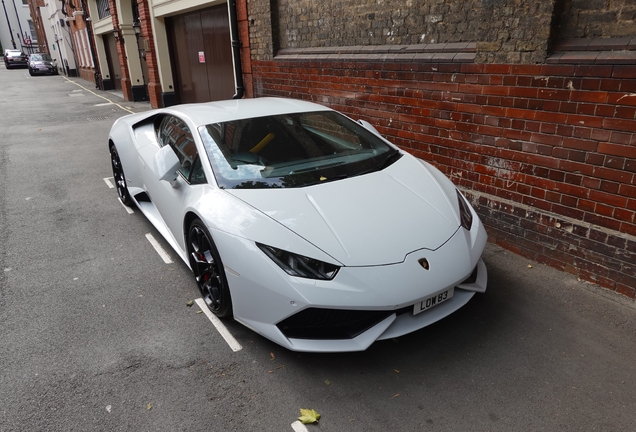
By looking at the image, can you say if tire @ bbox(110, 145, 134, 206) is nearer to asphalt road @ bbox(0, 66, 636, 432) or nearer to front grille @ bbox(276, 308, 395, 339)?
asphalt road @ bbox(0, 66, 636, 432)

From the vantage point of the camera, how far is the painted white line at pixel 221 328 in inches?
115

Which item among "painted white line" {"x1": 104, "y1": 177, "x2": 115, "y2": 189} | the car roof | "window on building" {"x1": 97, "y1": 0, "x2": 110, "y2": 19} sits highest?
"window on building" {"x1": 97, "y1": 0, "x2": 110, "y2": 19}

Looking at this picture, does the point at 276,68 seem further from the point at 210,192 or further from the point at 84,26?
the point at 84,26

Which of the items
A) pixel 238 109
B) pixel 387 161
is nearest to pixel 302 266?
pixel 387 161

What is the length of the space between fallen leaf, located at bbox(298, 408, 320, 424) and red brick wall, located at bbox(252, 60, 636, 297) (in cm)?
253

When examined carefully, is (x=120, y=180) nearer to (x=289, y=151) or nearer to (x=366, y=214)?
(x=289, y=151)

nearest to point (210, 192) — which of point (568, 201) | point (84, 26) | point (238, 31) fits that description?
point (568, 201)

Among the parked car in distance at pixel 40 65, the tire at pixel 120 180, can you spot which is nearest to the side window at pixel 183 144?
the tire at pixel 120 180

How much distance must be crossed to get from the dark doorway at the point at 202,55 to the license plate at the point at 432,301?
325 inches

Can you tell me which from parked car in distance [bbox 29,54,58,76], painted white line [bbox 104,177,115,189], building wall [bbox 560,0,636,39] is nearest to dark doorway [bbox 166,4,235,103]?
painted white line [bbox 104,177,115,189]

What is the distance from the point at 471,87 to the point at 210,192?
8.79 feet

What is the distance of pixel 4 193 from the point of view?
20.7 ft

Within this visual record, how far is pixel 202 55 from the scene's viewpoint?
11.0m

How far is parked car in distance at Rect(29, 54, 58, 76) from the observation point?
34.3 metres
